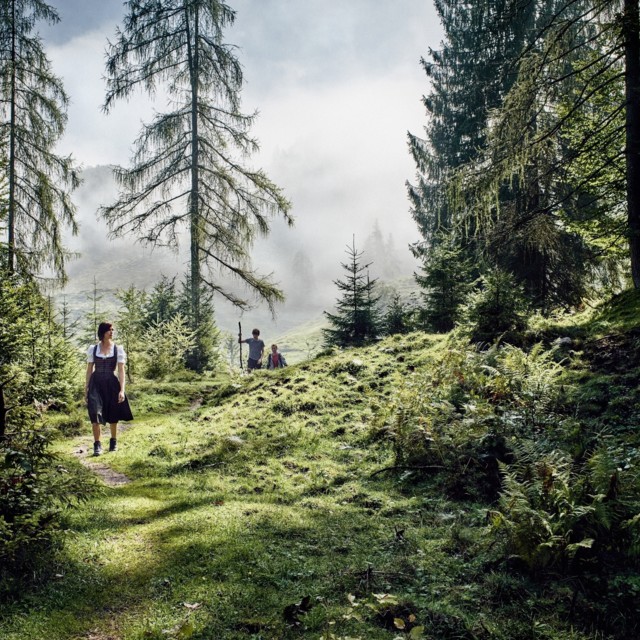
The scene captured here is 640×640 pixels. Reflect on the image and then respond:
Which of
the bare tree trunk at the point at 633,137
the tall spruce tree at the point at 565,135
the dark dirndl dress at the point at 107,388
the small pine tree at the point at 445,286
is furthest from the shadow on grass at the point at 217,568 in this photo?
the small pine tree at the point at 445,286

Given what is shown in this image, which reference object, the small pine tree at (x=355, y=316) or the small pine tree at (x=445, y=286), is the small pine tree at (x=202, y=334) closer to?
the small pine tree at (x=355, y=316)

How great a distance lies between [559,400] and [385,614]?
4.55m

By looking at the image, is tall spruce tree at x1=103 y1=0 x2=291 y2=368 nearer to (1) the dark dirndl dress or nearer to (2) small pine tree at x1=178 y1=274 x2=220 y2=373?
(2) small pine tree at x1=178 y1=274 x2=220 y2=373

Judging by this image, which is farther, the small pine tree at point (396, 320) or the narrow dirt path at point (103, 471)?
the small pine tree at point (396, 320)

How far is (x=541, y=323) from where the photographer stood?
10.0m

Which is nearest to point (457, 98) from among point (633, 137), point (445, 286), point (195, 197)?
point (445, 286)

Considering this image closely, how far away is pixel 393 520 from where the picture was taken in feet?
16.4

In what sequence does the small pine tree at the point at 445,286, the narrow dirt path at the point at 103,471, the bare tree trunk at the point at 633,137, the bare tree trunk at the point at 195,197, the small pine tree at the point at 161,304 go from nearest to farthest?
1. the narrow dirt path at the point at 103,471
2. the bare tree trunk at the point at 633,137
3. the small pine tree at the point at 445,286
4. the bare tree trunk at the point at 195,197
5. the small pine tree at the point at 161,304

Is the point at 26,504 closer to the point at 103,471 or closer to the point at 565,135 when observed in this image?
the point at 103,471

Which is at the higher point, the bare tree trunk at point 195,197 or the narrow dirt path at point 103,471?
the bare tree trunk at point 195,197

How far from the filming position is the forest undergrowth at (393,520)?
318 centimetres

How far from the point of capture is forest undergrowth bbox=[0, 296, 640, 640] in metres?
3.18

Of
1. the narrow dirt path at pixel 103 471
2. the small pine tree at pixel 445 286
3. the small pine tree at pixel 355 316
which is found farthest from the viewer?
the small pine tree at pixel 355 316

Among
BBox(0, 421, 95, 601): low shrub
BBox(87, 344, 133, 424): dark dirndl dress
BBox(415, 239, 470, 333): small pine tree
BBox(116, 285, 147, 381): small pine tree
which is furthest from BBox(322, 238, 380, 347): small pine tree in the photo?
BBox(0, 421, 95, 601): low shrub
